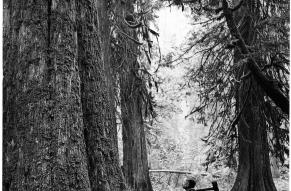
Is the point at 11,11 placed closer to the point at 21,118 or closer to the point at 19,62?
the point at 19,62

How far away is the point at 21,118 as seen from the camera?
6.66ft

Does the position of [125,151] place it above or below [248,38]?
below

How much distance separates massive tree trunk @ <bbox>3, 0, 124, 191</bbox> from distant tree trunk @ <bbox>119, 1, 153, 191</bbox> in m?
5.42

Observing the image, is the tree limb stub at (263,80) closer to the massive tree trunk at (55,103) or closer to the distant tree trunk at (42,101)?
the massive tree trunk at (55,103)

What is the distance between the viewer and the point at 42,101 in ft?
6.68

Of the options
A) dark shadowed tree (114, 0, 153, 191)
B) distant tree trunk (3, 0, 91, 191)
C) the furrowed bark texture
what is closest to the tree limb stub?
dark shadowed tree (114, 0, 153, 191)

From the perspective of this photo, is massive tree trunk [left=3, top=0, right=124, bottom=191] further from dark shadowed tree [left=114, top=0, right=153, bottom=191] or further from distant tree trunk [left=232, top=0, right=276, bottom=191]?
dark shadowed tree [left=114, top=0, right=153, bottom=191]

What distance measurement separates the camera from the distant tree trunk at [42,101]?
6.41 feet

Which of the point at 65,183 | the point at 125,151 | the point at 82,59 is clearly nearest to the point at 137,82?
the point at 125,151

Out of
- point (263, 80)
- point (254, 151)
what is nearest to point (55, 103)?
point (263, 80)

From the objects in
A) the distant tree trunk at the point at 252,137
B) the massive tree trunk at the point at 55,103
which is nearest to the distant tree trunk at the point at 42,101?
the massive tree trunk at the point at 55,103

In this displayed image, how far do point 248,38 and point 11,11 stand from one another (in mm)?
6125

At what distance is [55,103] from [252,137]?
20.7 ft

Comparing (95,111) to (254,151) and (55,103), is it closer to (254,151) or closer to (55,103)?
(55,103)
